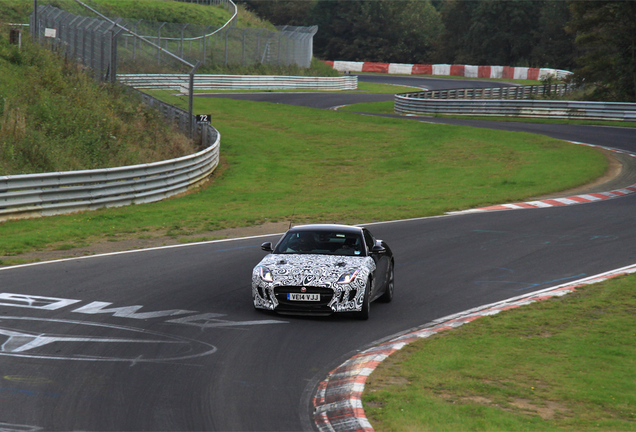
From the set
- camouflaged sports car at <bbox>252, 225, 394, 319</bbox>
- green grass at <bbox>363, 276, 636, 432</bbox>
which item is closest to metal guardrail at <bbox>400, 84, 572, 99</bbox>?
camouflaged sports car at <bbox>252, 225, 394, 319</bbox>

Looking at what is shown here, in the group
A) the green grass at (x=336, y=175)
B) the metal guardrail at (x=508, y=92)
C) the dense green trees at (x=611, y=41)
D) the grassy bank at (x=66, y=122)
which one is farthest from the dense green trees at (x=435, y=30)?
the grassy bank at (x=66, y=122)

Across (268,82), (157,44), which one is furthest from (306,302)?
(268,82)

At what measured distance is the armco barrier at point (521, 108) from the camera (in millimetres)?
42375

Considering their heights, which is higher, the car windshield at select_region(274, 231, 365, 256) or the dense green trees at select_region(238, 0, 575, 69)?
the dense green trees at select_region(238, 0, 575, 69)

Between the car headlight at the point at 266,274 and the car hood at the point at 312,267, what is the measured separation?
5 cm

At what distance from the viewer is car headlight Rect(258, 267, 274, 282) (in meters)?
10.5

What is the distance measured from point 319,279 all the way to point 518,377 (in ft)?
11.0

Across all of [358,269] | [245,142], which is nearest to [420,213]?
[358,269]

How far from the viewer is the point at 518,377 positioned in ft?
26.0

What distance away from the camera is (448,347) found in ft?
29.7

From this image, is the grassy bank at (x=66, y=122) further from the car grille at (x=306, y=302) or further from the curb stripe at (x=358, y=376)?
the curb stripe at (x=358, y=376)

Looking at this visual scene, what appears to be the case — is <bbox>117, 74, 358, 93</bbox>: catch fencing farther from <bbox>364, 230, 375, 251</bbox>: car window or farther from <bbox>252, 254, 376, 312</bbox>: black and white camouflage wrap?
<bbox>252, 254, 376, 312</bbox>: black and white camouflage wrap

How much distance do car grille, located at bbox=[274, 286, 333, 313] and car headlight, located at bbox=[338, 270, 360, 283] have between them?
0.23 m

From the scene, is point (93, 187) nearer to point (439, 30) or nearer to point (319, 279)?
point (319, 279)
